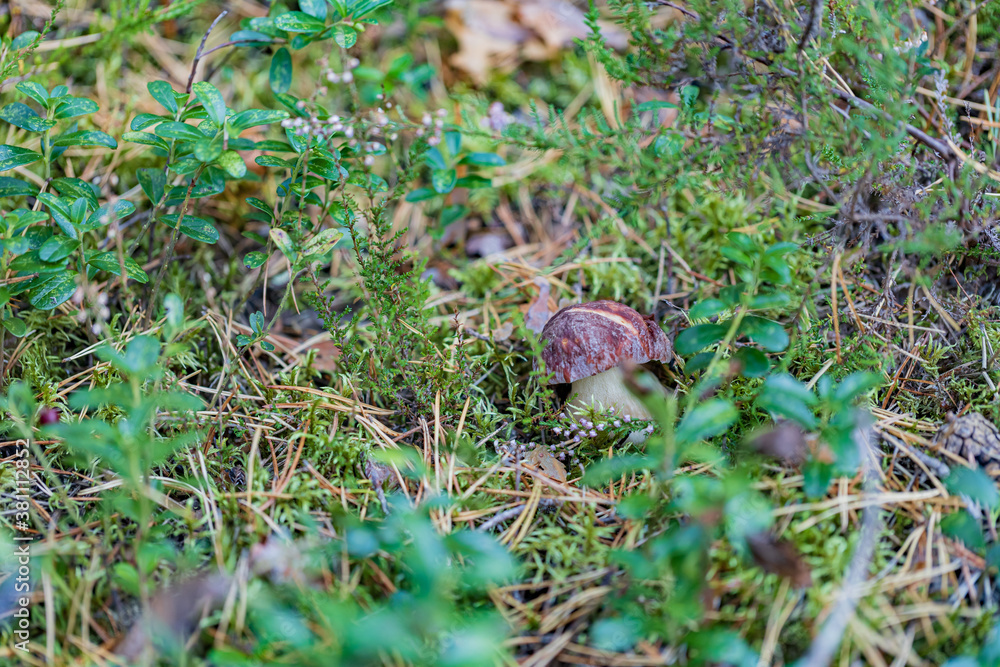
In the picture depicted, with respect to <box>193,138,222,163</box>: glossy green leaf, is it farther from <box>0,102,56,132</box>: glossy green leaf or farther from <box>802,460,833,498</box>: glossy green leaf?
<box>802,460,833,498</box>: glossy green leaf

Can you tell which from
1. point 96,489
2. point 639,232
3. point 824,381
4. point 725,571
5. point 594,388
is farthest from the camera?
point 639,232

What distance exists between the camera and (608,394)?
8.23 feet

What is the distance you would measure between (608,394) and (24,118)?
2.27 meters

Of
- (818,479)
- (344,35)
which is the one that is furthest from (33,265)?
(818,479)

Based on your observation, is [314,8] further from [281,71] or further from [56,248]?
[56,248]

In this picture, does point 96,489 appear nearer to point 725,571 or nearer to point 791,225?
point 725,571

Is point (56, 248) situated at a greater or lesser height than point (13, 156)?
lesser

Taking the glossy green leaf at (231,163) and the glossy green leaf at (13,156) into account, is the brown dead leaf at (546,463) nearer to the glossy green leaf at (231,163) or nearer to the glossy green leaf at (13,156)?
the glossy green leaf at (231,163)

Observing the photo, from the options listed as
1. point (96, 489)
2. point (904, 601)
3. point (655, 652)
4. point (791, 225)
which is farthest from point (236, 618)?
point (791, 225)

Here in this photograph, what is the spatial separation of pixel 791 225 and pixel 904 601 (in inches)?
40.0

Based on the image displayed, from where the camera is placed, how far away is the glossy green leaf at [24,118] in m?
2.25

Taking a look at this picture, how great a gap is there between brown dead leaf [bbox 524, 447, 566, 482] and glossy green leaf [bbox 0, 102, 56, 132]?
1989mm

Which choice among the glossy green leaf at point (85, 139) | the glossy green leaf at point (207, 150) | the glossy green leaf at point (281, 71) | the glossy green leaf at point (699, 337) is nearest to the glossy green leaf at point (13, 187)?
the glossy green leaf at point (85, 139)

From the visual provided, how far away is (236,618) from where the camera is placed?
65.4 inches
